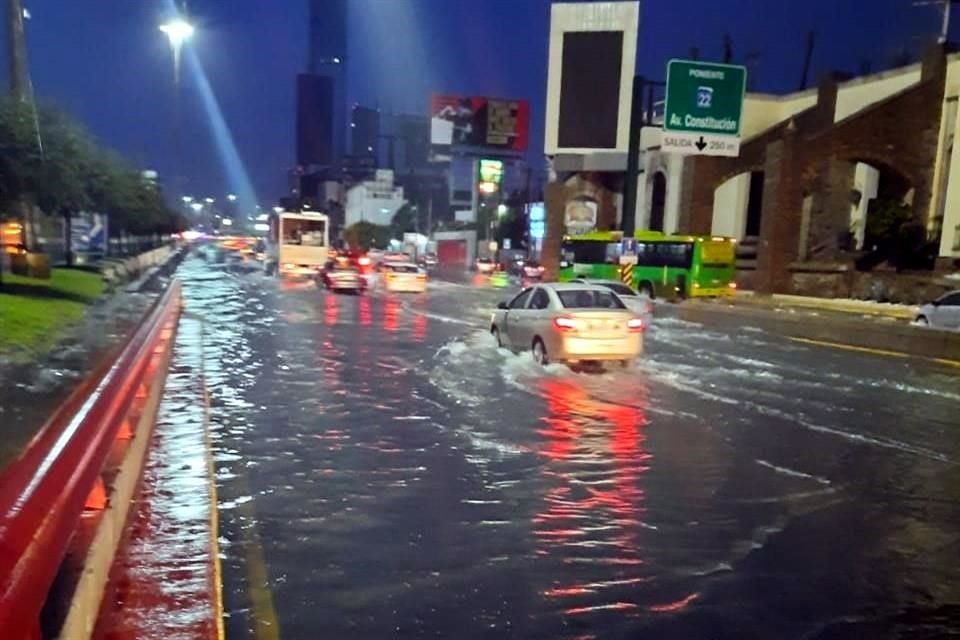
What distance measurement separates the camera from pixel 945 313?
25641 millimetres

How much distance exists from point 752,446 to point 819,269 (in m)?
34.4

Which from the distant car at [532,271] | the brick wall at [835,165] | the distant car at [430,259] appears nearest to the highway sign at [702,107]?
the brick wall at [835,165]

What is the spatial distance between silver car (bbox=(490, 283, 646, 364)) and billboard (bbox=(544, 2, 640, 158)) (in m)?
39.2

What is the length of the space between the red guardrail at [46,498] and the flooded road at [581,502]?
1182 mm

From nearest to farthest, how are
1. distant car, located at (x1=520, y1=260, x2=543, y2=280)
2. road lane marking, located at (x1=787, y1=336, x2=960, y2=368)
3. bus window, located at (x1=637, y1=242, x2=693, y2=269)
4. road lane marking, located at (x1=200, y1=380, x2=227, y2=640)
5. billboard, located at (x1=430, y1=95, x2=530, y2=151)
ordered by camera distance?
road lane marking, located at (x1=200, y1=380, x2=227, y2=640) → road lane marking, located at (x1=787, y1=336, x2=960, y2=368) → bus window, located at (x1=637, y1=242, x2=693, y2=269) → distant car, located at (x1=520, y1=260, x2=543, y2=280) → billboard, located at (x1=430, y1=95, x2=530, y2=151)

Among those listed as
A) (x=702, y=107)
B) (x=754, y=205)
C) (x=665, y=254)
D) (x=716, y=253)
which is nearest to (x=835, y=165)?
(x=716, y=253)

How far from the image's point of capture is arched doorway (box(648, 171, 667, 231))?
57.2m

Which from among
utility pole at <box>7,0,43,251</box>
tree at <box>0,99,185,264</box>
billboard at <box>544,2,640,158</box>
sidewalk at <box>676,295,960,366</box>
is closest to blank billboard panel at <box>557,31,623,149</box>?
billboard at <box>544,2,640,158</box>

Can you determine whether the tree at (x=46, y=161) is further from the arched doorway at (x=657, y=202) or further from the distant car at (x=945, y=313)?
the arched doorway at (x=657, y=202)

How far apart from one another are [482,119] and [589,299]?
84415mm

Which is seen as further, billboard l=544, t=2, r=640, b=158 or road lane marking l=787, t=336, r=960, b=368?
billboard l=544, t=2, r=640, b=158

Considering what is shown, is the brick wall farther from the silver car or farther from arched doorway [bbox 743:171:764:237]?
the silver car

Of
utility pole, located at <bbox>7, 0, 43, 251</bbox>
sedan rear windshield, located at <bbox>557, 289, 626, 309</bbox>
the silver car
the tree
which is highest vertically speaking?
utility pole, located at <bbox>7, 0, 43, 251</bbox>

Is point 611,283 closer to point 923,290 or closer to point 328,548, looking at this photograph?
point 923,290
